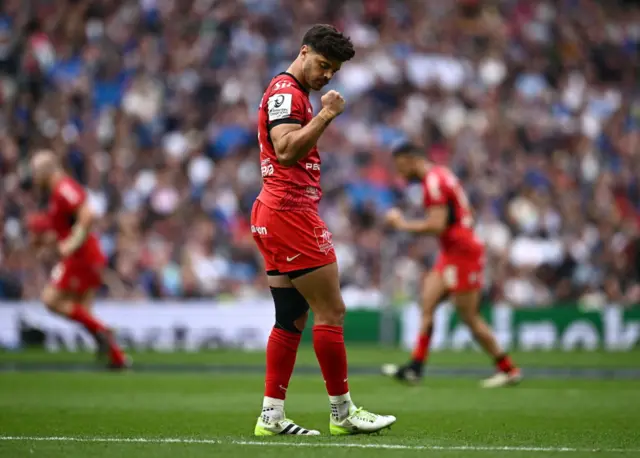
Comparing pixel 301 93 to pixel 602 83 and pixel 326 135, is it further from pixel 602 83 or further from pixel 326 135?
pixel 602 83

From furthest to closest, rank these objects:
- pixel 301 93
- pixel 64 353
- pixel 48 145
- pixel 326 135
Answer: pixel 326 135 → pixel 48 145 → pixel 64 353 → pixel 301 93

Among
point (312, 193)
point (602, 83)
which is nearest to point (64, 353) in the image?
point (312, 193)

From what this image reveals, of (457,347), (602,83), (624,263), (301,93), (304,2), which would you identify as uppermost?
(304,2)

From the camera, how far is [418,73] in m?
26.8

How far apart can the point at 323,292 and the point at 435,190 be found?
234 inches

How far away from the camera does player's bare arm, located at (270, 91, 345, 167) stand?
7.25 m

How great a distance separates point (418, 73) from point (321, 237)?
772 inches

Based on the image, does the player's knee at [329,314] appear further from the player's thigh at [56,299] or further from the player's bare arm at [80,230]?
the player's thigh at [56,299]

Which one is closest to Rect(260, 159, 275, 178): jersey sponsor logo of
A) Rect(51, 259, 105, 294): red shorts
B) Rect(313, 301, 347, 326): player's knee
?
Rect(313, 301, 347, 326): player's knee

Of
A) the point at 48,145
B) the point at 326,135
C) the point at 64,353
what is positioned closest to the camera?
the point at 64,353

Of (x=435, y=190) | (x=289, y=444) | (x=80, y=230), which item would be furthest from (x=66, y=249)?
(x=289, y=444)

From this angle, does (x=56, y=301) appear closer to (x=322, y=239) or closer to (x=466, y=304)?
(x=466, y=304)

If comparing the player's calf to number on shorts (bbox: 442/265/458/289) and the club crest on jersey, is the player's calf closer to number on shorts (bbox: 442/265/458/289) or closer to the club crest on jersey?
number on shorts (bbox: 442/265/458/289)

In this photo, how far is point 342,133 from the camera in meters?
24.9
